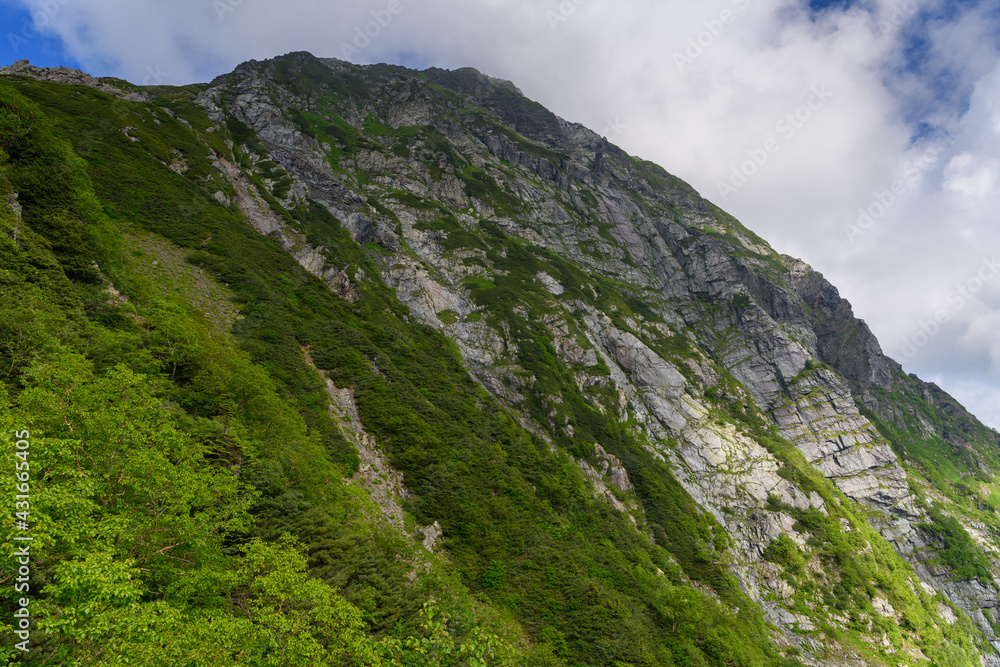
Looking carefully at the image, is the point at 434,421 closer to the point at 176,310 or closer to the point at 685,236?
the point at 176,310

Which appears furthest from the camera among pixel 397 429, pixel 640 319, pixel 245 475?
pixel 640 319

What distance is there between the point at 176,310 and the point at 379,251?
4934 centimetres

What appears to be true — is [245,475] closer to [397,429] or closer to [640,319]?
[397,429]

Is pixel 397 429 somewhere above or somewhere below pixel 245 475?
above

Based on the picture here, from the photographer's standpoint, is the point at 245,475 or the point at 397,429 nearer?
the point at 245,475

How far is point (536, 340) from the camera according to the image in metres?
71.7

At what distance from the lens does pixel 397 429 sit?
3506cm

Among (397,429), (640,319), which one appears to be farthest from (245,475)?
(640,319)

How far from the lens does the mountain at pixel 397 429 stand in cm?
1298

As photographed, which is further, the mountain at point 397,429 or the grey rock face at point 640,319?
the grey rock face at point 640,319

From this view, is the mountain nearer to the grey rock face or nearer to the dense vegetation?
the dense vegetation

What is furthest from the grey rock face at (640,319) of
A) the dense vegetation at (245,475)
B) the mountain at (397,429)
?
the dense vegetation at (245,475)

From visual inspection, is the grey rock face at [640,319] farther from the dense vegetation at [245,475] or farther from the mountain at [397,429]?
the dense vegetation at [245,475]

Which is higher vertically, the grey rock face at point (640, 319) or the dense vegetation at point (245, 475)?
→ the grey rock face at point (640, 319)
